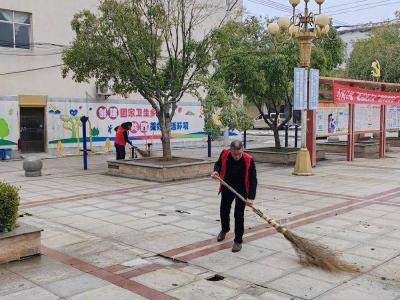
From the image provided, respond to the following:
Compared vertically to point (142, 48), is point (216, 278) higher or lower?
lower

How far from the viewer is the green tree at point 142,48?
42.7 feet

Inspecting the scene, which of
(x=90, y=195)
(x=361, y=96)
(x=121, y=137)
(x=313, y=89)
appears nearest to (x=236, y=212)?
(x=90, y=195)

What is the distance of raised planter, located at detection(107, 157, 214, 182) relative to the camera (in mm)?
12648

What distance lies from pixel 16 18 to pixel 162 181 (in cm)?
1080

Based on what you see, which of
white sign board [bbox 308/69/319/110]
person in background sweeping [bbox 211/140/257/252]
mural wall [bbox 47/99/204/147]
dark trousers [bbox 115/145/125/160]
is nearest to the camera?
person in background sweeping [bbox 211/140/257/252]

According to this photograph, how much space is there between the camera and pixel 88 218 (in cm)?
831

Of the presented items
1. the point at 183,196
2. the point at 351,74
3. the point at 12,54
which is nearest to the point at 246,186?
the point at 183,196

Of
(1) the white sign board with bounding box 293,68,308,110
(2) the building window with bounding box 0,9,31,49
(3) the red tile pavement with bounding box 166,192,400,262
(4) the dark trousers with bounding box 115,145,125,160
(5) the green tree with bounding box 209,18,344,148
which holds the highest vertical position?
(2) the building window with bounding box 0,9,31,49

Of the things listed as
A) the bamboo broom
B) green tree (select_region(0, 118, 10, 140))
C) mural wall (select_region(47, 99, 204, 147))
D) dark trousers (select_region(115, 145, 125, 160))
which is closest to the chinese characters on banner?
mural wall (select_region(47, 99, 204, 147))

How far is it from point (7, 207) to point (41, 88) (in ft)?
48.3

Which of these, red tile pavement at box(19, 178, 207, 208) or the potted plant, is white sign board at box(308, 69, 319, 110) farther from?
the potted plant

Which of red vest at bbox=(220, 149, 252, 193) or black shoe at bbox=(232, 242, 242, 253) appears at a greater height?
red vest at bbox=(220, 149, 252, 193)

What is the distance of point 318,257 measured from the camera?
5.61 m

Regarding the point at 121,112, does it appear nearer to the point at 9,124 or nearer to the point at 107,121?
the point at 107,121
